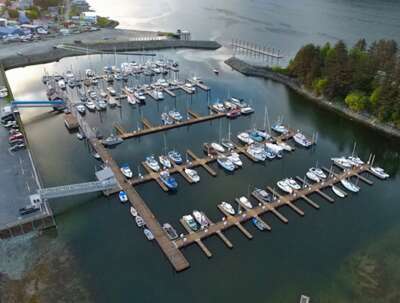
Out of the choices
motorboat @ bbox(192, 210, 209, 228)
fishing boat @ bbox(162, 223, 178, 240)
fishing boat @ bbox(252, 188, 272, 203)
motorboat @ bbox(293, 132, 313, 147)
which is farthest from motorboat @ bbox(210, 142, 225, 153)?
fishing boat @ bbox(162, 223, 178, 240)

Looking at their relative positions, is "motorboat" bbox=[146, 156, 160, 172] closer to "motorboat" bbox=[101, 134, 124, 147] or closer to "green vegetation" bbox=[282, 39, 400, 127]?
"motorboat" bbox=[101, 134, 124, 147]

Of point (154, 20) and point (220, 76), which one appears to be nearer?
point (220, 76)

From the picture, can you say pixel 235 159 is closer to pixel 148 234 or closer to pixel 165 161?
pixel 165 161

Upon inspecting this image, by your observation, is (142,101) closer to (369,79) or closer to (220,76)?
(220,76)

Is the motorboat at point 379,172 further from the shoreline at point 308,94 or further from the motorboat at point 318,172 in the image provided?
the shoreline at point 308,94

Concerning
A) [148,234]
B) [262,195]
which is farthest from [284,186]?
[148,234]

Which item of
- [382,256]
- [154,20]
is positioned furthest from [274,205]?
[154,20]
